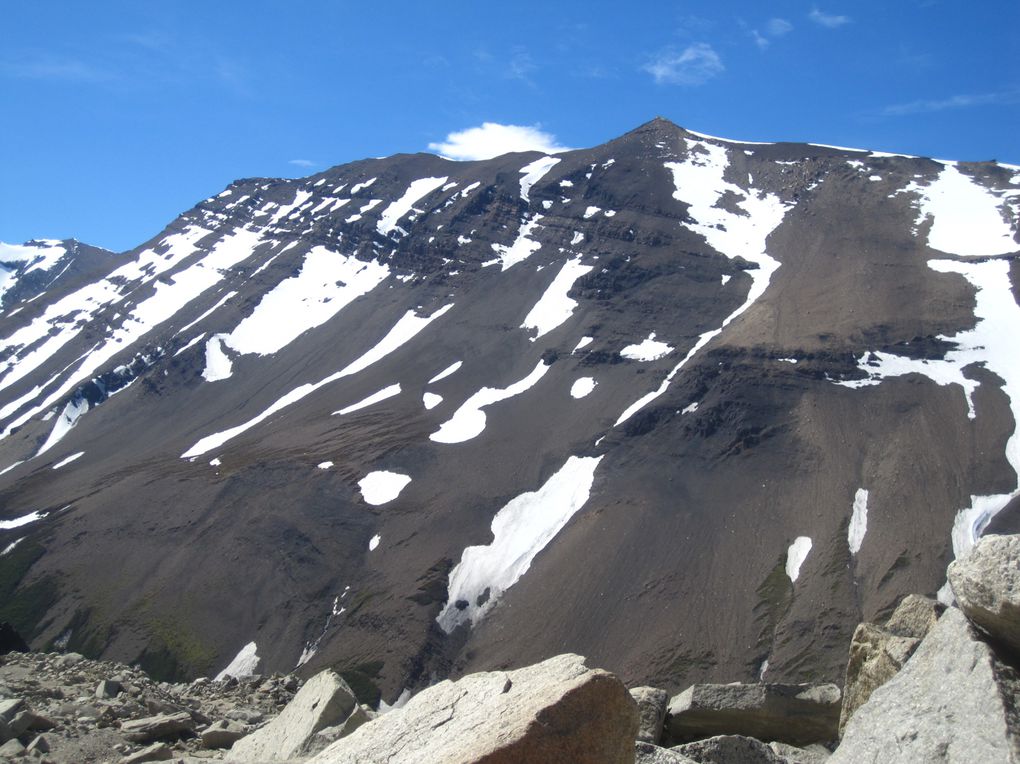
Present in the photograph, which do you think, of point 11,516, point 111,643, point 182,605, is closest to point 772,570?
point 182,605

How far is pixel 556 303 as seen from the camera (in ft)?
361

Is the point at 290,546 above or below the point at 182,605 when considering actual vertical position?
above

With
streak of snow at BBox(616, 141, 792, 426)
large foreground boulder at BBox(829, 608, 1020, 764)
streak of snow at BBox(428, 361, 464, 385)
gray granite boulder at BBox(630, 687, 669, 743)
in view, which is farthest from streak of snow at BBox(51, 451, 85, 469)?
large foreground boulder at BBox(829, 608, 1020, 764)

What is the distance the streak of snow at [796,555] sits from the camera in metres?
62.4

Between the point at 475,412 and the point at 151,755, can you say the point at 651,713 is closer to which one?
the point at 151,755

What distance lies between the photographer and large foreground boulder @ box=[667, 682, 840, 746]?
13734 mm

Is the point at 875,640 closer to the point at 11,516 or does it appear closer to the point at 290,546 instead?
the point at 290,546

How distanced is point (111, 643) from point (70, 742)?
5958 cm

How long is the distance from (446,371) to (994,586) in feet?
314

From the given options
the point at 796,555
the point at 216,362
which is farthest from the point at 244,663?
the point at 216,362

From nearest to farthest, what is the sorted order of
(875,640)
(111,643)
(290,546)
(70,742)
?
(875,640)
(70,742)
(111,643)
(290,546)

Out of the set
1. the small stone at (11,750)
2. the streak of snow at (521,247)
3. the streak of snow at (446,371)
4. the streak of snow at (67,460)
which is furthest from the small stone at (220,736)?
the streak of snow at (521,247)

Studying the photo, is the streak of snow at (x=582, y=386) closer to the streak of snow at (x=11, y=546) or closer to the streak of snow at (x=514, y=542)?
the streak of snow at (x=514, y=542)

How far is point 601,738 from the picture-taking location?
7934 mm
